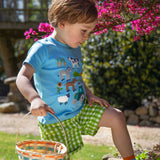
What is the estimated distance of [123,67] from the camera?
236 inches

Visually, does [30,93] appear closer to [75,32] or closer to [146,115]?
[75,32]

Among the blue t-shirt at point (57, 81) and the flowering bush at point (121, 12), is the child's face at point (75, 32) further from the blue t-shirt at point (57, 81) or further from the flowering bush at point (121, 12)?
the flowering bush at point (121, 12)

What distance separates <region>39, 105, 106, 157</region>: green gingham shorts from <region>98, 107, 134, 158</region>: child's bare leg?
7cm

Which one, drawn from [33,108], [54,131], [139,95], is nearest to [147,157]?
[54,131]

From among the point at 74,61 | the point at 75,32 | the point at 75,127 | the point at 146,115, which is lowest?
the point at 146,115

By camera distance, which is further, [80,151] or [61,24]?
[80,151]

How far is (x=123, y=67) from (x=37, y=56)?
4.11 meters

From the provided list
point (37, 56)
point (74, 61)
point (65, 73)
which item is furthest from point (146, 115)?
point (37, 56)

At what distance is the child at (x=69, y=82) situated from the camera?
7.09ft

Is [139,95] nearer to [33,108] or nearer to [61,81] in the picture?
[61,81]

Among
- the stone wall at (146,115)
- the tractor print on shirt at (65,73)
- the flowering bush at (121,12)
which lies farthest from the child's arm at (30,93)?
the stone wall at (146,115)

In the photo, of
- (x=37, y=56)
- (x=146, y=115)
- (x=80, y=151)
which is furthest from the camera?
(x=146, y=115)

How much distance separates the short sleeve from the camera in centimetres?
203

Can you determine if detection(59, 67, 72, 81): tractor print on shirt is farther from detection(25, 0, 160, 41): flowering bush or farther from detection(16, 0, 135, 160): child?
detection(25, 0, 160, 41): flowering bush
